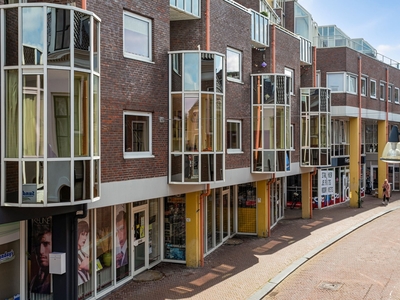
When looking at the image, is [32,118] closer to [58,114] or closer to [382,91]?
[58,114]

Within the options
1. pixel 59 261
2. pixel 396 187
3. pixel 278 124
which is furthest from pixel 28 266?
pixel 396 187

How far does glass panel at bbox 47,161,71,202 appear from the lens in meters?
8.98

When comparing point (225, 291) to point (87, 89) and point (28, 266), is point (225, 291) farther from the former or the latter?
point (87, 89)

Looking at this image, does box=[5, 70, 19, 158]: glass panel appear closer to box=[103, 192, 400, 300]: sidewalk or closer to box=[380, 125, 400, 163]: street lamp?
box=[103, 192, 400, 300]: sidewalk

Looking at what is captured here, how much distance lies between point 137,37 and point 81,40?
3.36m

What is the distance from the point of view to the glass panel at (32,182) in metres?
8.90

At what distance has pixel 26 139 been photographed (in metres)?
8.95

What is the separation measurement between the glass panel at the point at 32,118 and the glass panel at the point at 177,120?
547cm

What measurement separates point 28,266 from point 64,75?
175 inches

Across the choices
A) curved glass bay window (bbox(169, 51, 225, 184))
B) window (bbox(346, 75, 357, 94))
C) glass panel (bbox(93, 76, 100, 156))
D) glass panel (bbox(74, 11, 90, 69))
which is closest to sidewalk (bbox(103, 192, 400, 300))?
curved glass bay window (bbox(169, 51, 225, 184))

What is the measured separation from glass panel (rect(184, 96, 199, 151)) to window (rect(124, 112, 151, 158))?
1.26 meters

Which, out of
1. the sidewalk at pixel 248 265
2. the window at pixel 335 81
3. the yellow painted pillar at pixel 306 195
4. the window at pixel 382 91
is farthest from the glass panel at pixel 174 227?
the window at pixel 382 91

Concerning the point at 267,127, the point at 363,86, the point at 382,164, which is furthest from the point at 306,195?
the point at 382,164

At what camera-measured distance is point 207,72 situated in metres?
14.3
